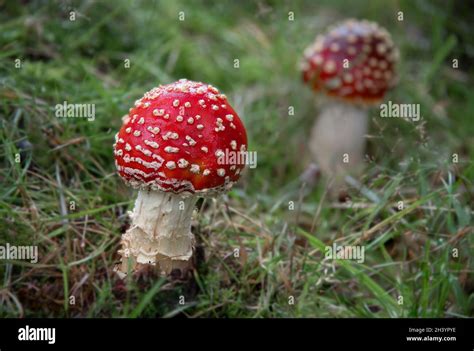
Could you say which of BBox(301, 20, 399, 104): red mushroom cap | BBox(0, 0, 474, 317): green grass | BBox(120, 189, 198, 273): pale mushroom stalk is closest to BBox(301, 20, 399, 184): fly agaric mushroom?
BBox(301, 20, 399, 104): red mushroom cap

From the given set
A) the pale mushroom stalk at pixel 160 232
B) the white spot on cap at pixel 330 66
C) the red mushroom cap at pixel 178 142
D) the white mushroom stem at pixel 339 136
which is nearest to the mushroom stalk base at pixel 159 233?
the pale mushroom stalk at pixel 160 232

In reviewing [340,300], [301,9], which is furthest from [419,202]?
[301,9]

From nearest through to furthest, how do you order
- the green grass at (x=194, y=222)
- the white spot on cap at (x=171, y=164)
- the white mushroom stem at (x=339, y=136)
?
the white spot on cap at (x=171, y=164)
the green grass at (x=194, y=222)
the white mushroom stem at (x=339, y=136)

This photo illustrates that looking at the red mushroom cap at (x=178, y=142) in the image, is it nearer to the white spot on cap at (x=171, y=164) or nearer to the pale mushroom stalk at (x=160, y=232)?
the white spot on cap at (x=171, y=164)

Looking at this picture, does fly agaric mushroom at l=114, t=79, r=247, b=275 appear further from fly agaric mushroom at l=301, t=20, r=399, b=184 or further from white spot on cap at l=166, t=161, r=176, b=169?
fly agaric mushroom at l=301, t=20, r=399, b=184

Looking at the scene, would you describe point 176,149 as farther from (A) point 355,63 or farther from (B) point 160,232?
(A) point 355,63

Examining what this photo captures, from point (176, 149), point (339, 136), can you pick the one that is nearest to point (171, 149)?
point (176, 149)
